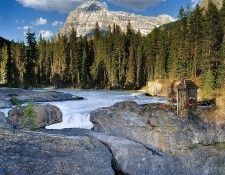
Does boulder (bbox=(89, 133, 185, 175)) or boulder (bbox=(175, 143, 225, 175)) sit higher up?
boulder (bbox=(89, 133, 185, 175))

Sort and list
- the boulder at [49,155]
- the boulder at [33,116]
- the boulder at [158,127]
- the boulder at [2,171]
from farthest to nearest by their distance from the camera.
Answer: the boulder at [158,127], the boulder at [33,116], the boulder at [49,155], the boulder at [2,171]

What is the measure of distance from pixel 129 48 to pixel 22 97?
2142 inches

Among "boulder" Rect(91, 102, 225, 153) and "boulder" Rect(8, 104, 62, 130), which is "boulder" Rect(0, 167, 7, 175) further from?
"boulder" Rect(91, 102, 225, 153)

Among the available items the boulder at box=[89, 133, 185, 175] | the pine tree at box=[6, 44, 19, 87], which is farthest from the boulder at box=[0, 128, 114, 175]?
the pine tree at box=[6, 44, 19, 87]

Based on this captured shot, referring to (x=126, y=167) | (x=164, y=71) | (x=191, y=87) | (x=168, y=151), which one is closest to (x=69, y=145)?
(x=126, y=167)

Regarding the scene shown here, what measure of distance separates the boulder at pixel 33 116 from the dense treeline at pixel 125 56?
38661 mm

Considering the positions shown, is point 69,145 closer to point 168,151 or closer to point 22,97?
Result: point 168,151

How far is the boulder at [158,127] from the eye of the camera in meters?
28.7

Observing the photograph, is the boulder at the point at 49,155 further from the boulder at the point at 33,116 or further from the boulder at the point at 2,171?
the boulder at the point at 33,116

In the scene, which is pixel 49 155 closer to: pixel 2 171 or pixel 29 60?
A: pixel 2 171

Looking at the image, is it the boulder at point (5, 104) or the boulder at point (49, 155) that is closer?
the boulder at point (49, 155)

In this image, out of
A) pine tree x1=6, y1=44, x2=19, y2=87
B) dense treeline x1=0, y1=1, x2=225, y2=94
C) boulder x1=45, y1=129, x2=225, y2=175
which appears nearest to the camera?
boulder x1=45, y1=129, x2=225, y2=175

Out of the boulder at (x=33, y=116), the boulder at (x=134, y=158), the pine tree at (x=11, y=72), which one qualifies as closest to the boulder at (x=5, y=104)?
the boulder at (x=33, y=116)

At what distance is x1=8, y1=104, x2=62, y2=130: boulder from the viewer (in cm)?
2364
